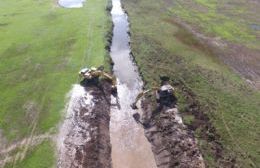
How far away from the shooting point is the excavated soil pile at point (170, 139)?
96.9 feet

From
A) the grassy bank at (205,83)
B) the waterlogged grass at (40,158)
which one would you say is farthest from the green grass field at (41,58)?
the grassy bank at (205,83)

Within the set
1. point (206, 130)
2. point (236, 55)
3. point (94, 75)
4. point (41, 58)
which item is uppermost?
point (94, 75)

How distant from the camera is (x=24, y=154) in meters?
29.5

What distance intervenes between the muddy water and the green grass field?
8.94ft

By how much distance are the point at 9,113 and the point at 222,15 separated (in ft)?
145

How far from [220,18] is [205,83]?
2730 cm

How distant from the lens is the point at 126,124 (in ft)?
114

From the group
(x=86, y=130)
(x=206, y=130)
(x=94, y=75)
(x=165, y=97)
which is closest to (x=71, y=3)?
(x=94, y=75)

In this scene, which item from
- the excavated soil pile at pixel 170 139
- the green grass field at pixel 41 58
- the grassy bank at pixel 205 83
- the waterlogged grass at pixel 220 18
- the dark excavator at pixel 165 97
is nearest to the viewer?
the excavated soil pile at pixel 170 139

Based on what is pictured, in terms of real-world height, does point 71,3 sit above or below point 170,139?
below

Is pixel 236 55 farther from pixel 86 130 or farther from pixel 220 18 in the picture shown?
pixel 86 130

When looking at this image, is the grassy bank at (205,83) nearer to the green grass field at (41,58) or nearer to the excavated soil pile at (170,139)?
the excavated soil pile at (170,139)

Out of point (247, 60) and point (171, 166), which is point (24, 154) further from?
point (247, 60)

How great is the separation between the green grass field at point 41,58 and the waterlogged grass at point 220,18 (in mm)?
14952
